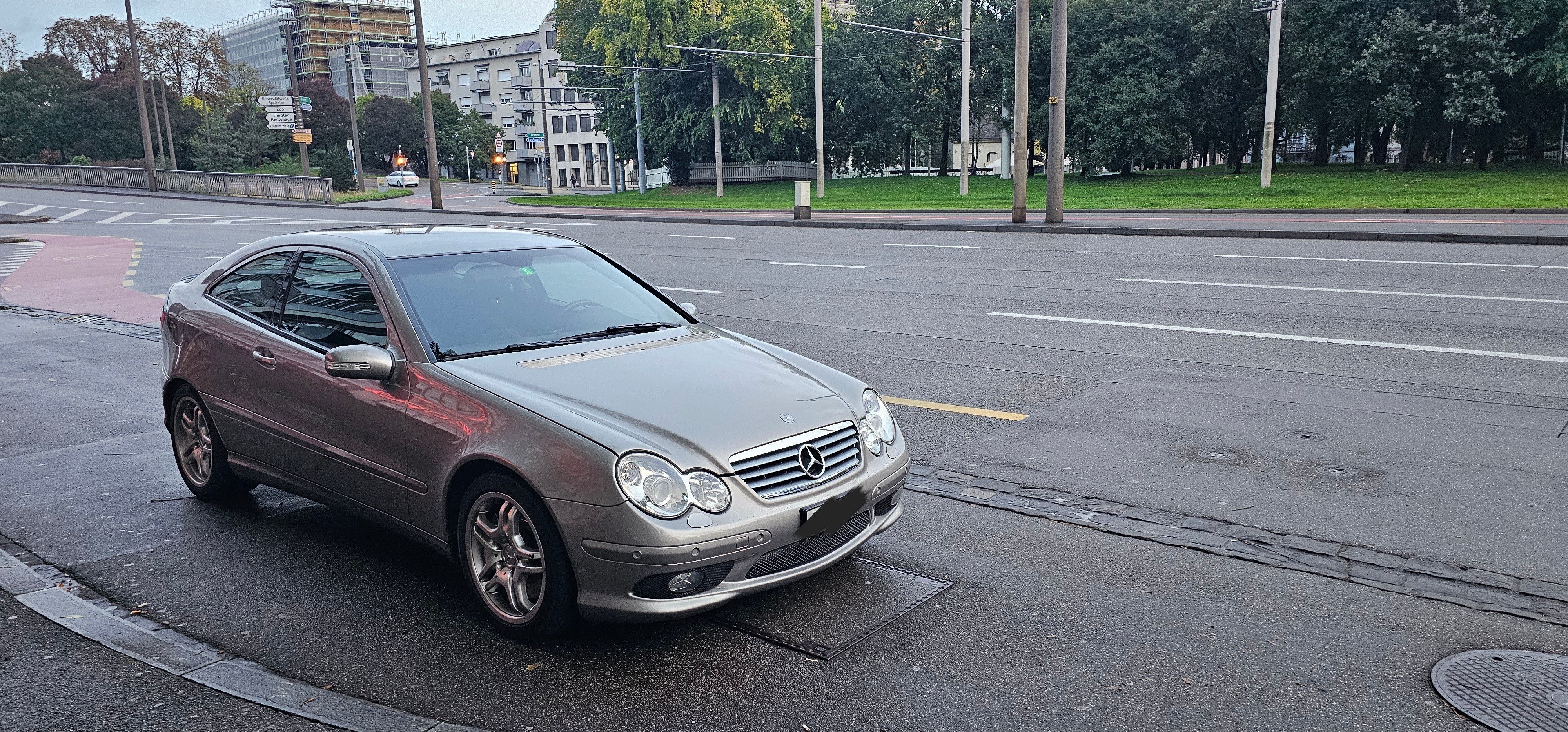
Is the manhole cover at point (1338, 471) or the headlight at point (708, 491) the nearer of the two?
the headlight at point (708, 491)

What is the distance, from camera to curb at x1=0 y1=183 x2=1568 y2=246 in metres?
16.7

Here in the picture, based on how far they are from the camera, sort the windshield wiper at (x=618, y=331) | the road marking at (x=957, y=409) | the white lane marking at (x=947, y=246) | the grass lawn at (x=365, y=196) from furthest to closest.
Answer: the grass lawn at (x=365, y=196)
the white lane marking at (x=947, y=246)
the road marking at (x=957, y=409)
the windshield wiper at (x=618, y=331)

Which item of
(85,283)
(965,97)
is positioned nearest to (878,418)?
(85,283)

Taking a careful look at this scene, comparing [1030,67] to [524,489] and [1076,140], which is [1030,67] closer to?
[1076,140]

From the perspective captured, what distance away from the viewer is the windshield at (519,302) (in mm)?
4633

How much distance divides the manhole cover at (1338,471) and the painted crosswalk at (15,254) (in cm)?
2030

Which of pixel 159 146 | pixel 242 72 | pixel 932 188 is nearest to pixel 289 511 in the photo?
pixel 932 188

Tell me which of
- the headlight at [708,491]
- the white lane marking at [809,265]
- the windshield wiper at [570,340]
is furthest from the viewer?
the white lane marking at [809,265]

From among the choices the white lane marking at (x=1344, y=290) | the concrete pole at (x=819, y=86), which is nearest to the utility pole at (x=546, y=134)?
the concrete pole at (x=819, y=86)

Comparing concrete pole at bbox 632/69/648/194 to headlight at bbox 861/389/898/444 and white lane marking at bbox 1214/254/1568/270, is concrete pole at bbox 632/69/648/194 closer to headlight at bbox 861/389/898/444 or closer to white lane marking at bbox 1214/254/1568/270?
white lane marking at bbox 1214/254/1568/270

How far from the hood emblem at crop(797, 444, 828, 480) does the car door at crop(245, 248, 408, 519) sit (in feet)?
5.26

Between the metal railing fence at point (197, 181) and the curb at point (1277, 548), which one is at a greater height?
the metal railing fence at point (197, 181)

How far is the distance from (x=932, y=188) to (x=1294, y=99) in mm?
15247

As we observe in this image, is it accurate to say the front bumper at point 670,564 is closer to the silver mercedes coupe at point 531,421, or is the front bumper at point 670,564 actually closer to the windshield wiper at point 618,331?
the silver mercedes coupe at point 531,421
